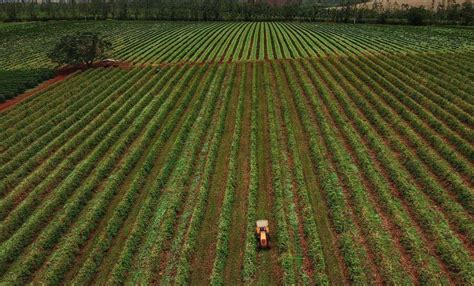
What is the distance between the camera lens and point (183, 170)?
27281 millimetres

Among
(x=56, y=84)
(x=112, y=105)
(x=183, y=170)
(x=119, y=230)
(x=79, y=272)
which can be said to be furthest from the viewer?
(x=56, y=84)

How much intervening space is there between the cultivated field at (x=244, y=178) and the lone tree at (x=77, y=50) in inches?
375

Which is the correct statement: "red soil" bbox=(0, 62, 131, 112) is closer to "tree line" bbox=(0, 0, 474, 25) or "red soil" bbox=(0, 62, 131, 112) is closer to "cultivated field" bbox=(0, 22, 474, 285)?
"cultivated field" bbox=(0, 22, 474, 285)

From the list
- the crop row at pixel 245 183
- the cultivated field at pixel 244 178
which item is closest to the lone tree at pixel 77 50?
the cultivated field at pixel 244 178

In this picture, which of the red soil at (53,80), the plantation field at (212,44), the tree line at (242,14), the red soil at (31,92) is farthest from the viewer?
the tree line at (242,14)

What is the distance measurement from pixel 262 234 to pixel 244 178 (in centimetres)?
738

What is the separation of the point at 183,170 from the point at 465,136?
86.5 feet

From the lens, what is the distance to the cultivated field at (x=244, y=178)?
61.4 ft

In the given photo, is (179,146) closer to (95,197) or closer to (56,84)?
(95,197)

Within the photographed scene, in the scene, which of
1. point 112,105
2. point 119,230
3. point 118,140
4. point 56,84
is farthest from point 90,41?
point 119,230

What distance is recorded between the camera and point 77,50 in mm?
58219

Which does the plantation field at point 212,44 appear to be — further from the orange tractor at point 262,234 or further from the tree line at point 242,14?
the orange tractor at point 262,234

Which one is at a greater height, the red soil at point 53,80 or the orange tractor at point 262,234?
the red soil at point 53,80

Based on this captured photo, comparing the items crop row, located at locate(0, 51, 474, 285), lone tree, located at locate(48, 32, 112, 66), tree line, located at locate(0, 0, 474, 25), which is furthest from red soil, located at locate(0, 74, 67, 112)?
tree line, located at locate(0, 0, 474, 25)
